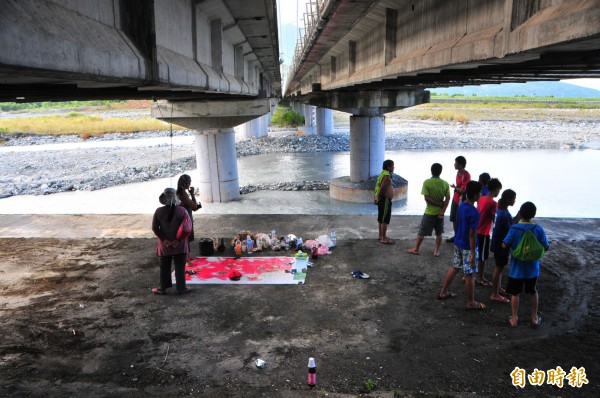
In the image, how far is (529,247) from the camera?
19.6 ft

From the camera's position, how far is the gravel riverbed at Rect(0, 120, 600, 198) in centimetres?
2531

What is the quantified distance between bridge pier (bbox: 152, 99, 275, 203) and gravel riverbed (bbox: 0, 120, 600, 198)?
2.66 meters

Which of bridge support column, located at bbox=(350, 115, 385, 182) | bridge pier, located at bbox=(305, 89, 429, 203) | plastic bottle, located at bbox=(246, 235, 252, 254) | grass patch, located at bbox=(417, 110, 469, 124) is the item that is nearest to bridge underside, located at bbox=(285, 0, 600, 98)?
plastic bottle, located at bbox=(246, 235, 252, 254)

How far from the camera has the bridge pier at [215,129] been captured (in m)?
18.2

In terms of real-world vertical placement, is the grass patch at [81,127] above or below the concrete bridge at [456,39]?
below

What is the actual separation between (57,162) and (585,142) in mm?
44880

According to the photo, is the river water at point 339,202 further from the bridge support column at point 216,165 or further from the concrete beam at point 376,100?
the concrete beam at point 376,100

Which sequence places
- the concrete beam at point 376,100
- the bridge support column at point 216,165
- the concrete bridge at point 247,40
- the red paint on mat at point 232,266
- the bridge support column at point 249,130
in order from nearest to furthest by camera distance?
the concrete bridge at point 247,40, the red paint on mat at point 232,266, the bridge support column at point 216,165, the concrete beam at point 376,100, the bridge support column at point 249,130

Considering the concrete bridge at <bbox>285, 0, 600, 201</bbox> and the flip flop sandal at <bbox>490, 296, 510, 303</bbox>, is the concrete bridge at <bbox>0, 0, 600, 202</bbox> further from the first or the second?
the flip flop sandal at <bbox>490, 296, 510, 303</bbox>

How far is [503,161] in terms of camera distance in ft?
105

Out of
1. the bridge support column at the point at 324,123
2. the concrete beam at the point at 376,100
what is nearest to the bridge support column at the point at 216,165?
the concrete beam at the point at 376,100

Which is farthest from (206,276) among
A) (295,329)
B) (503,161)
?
(503,161)

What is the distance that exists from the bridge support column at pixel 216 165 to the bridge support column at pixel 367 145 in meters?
5.75

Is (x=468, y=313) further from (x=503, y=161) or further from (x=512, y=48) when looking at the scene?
(x=503, y=161)
